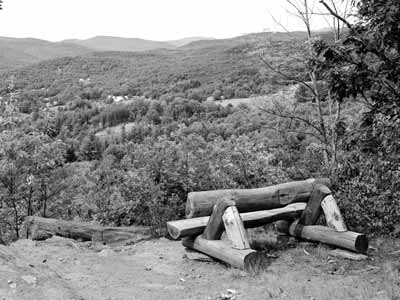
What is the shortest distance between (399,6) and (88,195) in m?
7.01

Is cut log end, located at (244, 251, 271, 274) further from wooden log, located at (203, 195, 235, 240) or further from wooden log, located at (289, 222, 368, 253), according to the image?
wooden log, located at (289, 222, 368, 253)

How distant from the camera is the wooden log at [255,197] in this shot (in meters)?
5.84

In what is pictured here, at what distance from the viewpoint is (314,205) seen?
20.3 feet

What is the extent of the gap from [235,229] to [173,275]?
1012 millimetres

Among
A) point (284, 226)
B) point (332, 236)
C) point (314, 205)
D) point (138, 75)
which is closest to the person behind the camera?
point (332, 236)

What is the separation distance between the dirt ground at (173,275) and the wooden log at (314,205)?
0.39 m

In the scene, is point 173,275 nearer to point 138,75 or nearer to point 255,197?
point 255,197

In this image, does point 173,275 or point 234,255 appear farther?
point 173,275

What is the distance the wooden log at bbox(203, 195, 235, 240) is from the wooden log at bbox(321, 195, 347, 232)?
151 centimetres

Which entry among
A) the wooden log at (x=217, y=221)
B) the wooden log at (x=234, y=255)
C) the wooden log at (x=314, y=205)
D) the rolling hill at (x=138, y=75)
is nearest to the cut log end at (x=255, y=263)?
the wooden log at (x=234, y=255)

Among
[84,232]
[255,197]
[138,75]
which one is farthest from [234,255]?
[138,75]

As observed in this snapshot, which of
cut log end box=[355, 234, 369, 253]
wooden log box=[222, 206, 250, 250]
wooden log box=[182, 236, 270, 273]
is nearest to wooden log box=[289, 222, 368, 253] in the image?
cut log end box=[355, 234, 369, 253]

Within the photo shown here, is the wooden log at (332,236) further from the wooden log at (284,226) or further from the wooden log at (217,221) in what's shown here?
the wooden log at (217,221)

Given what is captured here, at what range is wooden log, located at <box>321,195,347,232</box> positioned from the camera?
5.72 metres
